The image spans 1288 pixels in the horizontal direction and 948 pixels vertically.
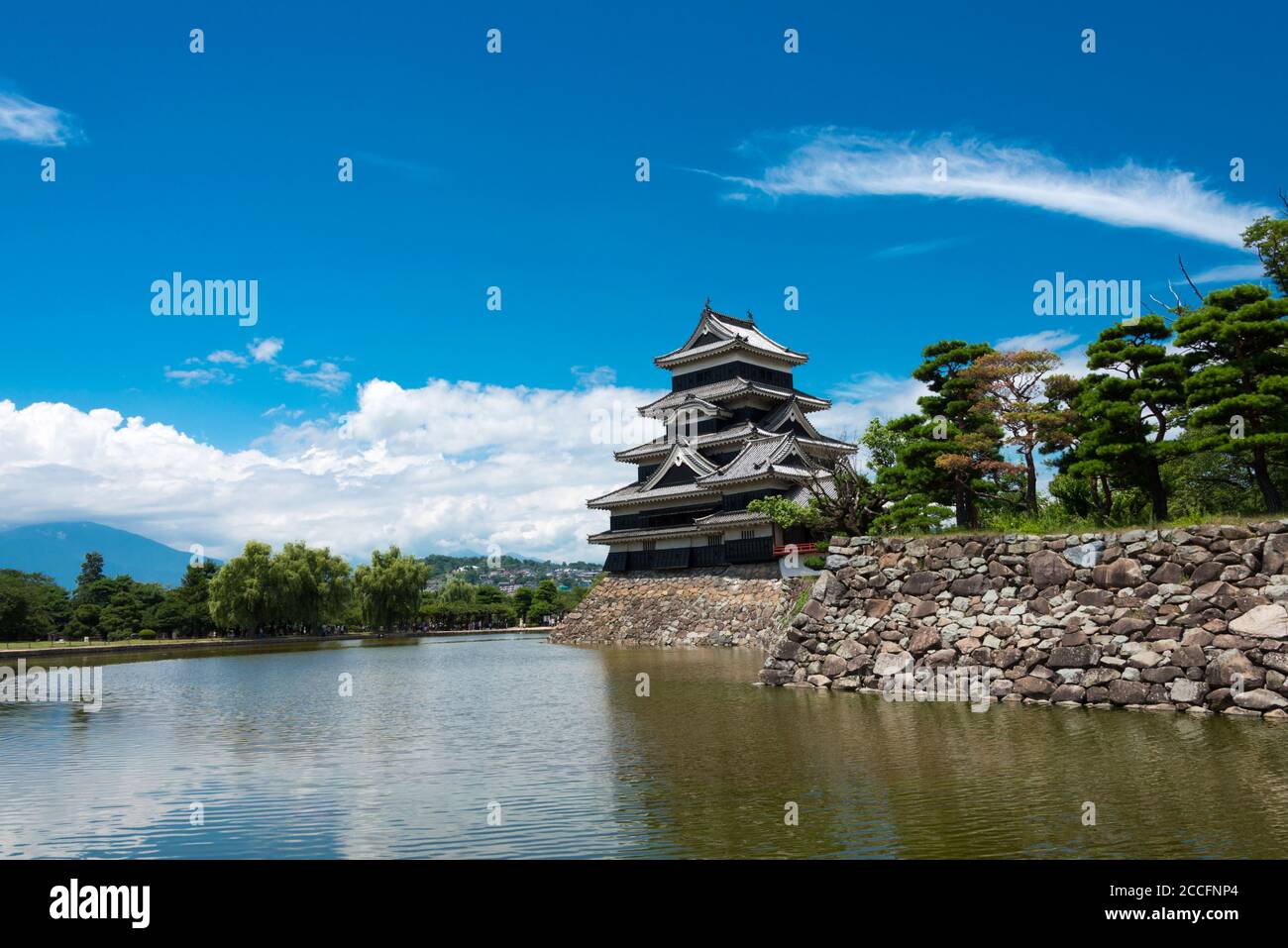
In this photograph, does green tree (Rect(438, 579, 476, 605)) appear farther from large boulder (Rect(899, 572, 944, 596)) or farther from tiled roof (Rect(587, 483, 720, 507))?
large boulder (Rect(899, 572, 944, 596))

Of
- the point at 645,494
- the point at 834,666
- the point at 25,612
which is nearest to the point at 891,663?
the point at 834,666

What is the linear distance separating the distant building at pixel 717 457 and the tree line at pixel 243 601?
20.9 metres

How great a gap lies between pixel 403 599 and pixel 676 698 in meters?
51.6

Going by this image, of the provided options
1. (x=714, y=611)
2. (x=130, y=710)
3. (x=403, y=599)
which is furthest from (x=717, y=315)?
(x=130, y=710)

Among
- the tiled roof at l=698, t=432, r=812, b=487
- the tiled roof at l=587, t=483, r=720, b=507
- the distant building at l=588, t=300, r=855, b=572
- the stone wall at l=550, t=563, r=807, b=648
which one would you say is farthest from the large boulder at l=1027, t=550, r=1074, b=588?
the tiled roof at l=587, t=483, r=720, b=507

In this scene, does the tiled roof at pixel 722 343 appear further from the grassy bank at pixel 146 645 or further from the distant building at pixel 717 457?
the grassy bank at pixel 146 645

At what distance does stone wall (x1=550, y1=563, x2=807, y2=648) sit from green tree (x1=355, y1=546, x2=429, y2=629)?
18.6 m

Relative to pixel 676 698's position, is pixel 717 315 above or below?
above

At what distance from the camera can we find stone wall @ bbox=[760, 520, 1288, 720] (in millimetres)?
13672

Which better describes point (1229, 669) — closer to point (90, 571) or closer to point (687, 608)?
point (687, 608)

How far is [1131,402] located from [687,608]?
27.5 meters
